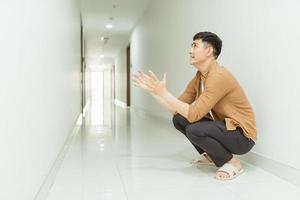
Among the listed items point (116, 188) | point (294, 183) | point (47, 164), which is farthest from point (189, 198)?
point (47, 164)

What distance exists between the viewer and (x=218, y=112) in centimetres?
253

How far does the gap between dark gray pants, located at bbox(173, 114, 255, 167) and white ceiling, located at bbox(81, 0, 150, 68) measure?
584 centimetres

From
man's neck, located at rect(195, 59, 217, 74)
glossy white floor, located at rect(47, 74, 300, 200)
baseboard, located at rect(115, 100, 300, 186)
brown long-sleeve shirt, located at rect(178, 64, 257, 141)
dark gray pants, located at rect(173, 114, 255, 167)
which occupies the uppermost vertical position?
man's neck, located at rect(195, 59, 217, 74)

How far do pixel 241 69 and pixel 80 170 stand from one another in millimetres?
1629

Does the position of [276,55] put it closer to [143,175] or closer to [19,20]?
[143,175]

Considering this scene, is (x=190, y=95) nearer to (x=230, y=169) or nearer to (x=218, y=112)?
(x=218, y=112)

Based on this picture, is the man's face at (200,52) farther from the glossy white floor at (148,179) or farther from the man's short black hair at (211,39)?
the glossy white floor at (148,179)

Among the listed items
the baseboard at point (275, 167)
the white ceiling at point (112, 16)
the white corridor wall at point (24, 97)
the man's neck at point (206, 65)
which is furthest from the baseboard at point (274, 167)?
the white ceiling at point (112, 16)

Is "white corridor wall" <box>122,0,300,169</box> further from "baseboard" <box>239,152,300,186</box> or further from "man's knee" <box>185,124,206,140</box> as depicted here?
"man's knee" <box>185,124,206,140</box>

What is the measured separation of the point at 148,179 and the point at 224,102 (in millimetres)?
798

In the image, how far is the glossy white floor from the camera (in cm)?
196

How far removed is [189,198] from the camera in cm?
190

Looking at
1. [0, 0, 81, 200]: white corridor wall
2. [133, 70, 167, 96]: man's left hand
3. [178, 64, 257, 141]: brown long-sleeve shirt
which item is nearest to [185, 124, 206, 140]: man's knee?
[178, 64, 257, 141]: brown long-sleeve shirt

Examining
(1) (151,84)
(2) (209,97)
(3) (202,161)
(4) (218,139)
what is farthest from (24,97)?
(3) (202,161)
